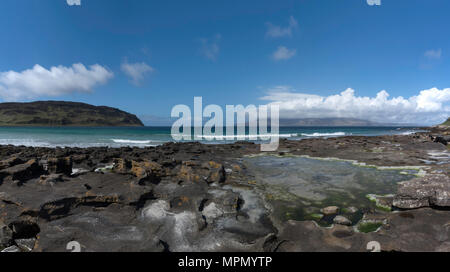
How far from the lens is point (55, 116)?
157 meters

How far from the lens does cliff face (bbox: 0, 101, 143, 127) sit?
142 metres

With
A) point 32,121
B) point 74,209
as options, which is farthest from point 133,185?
point 32,121

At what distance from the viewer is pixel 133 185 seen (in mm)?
10000

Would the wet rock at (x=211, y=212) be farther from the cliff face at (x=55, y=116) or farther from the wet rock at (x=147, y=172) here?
the cliff face at (x=55, y=116)

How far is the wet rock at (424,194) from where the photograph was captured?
743cm

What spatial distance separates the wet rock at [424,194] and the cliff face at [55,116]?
185058 mm

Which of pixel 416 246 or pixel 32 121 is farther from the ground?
pixel 32 121

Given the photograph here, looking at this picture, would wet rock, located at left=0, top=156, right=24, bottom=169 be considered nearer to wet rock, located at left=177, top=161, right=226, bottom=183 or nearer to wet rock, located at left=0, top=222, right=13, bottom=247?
wet rock, located at left=0, top=222, right=13, bottom=247

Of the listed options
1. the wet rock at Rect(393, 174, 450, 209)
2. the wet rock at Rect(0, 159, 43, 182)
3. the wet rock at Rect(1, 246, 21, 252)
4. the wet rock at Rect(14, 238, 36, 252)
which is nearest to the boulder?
the wet rock at Rect(0, 159, 43, 182)

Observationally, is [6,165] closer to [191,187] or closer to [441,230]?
[191,187]

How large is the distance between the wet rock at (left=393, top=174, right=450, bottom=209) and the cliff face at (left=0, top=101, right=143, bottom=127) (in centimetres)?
18506

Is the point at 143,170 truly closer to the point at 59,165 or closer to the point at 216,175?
the point at 216,175

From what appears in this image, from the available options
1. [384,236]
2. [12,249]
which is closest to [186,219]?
[12,249]
